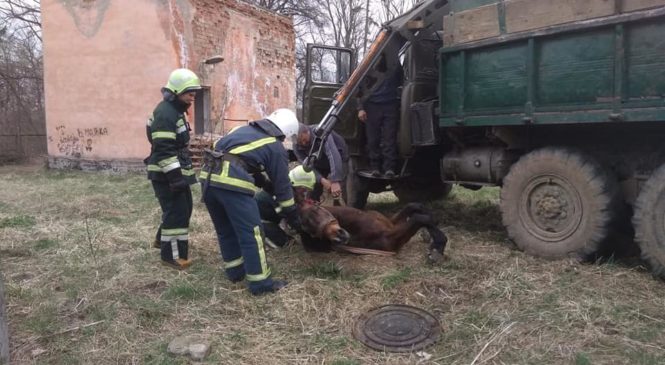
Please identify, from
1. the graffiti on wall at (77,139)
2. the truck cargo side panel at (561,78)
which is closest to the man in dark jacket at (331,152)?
the truck cargo side panel at (561,78)

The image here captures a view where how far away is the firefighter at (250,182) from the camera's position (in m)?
4.25

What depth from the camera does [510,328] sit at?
3510 millimetres

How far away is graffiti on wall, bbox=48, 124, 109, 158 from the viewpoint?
49.2 feet

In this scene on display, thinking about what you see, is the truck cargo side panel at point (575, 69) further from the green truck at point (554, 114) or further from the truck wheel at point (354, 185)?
the truck wheel at point (354, 185)

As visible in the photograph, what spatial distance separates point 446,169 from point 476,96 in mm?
1007

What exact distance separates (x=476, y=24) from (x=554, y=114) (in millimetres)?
1237

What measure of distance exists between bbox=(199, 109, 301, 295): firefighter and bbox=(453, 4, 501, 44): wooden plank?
7.11ft

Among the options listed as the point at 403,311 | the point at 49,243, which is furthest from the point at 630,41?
the point at 49,243

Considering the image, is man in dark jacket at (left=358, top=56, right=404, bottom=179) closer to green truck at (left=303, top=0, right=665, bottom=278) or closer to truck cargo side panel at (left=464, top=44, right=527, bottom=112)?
green truck at (left=303, top=0, right=665, bottom=278)

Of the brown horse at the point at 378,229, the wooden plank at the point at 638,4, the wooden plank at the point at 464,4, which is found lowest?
the brown horse at the point at 378,229

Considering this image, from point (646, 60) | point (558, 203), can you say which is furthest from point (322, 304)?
point (646, 60)

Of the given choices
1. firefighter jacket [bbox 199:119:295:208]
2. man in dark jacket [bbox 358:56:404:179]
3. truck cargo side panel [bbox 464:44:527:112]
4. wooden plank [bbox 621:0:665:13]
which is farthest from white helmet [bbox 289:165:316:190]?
wooden plank [bbox 621:0:665:13]

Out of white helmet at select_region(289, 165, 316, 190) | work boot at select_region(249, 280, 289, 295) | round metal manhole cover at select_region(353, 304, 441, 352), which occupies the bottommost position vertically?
round metal manhole cover at select_region(353, 304, 441, 352)

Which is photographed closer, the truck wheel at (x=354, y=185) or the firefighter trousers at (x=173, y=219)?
the firefighter trousers at (x=173, y=219)
